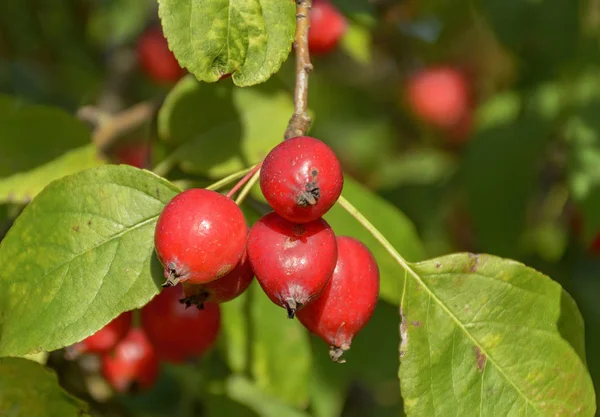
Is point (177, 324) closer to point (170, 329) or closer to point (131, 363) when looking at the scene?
point (170, 329)

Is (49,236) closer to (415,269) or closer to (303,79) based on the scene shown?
(303,79)

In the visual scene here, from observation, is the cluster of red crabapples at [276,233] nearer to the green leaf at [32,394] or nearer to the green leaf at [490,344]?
the green leaf at [490,344]

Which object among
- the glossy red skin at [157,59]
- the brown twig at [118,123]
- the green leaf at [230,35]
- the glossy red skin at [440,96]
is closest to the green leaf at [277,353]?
the brown twig at [118,123]

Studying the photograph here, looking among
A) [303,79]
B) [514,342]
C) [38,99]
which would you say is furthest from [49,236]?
[38,99]

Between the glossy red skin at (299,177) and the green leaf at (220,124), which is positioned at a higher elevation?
the glossy red skin at (299,177)

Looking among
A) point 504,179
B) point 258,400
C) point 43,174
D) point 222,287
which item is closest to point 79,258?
point 222,287

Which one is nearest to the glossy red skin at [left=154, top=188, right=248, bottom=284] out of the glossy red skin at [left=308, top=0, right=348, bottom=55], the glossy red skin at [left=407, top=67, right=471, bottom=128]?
the glossy red skin at [left=308, top=0, right=348, bottom=55]
